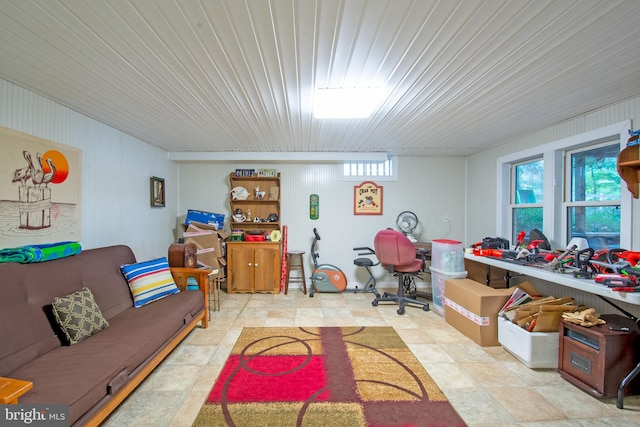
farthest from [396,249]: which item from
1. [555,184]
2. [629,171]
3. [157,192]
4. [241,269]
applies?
[157,192]

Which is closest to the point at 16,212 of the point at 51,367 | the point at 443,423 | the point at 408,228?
the point at 51,367

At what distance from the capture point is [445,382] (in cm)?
198

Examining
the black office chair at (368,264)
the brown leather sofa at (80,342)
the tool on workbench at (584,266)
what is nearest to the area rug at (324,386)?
the brown leather sofa at (80,342)

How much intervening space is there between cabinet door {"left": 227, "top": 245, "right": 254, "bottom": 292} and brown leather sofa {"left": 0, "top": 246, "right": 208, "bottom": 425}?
1.72 metres

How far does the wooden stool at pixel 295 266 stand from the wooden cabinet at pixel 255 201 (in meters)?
0.59

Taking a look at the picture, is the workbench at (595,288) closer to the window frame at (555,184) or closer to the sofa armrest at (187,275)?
the window frame at (555,184)

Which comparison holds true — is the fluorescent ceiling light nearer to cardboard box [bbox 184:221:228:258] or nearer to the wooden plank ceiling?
the wooden plank ceiling

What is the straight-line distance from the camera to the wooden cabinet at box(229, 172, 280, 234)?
14.5ft

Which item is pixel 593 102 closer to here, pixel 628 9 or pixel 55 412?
pixel 628 9

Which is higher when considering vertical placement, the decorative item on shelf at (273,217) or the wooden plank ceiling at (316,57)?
the wooden plank ceiling at (316,57)

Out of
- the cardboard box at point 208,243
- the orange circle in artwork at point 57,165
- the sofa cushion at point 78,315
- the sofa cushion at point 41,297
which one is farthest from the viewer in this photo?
the cardboard box at point 208,243

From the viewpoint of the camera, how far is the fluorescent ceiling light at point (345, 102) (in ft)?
7.16

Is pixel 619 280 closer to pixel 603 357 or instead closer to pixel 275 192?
pixel 603 357

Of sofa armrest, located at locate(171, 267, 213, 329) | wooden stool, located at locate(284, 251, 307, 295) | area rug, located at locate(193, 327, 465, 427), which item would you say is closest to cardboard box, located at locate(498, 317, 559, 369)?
area rug, located at locate(193, 327, 465, 427)
